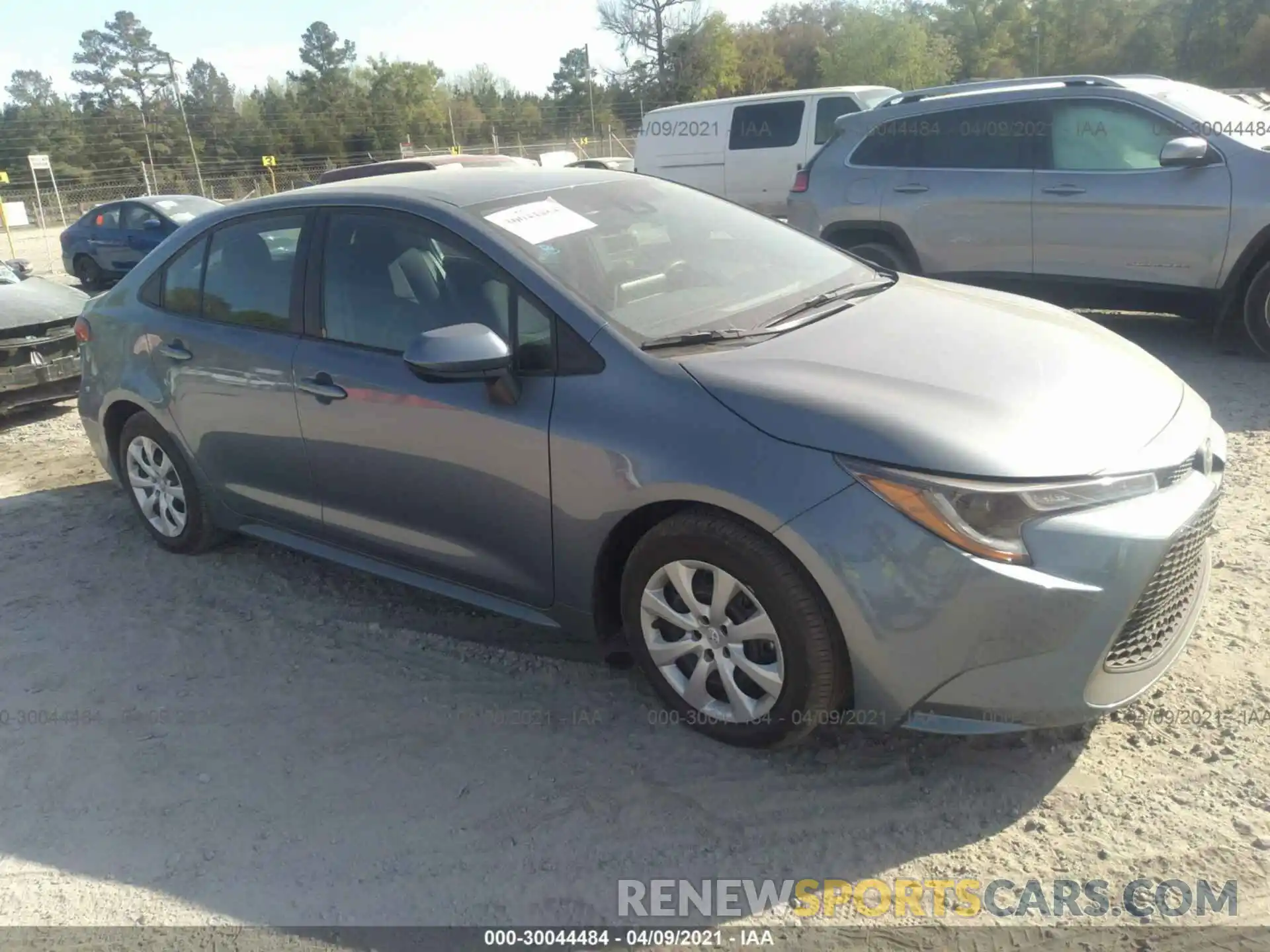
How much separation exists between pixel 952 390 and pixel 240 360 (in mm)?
2813

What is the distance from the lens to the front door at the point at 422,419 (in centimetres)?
322

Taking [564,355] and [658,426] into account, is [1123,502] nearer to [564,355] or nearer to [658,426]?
[658,426]

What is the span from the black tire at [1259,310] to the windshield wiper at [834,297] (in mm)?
3734

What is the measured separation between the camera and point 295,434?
153 inches

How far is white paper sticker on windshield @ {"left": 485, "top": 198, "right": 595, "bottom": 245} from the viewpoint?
A: 3.43 metres

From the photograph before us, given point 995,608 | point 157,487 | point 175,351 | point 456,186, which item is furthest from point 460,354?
point 157,487

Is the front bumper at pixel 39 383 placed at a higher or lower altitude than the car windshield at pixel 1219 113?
lower

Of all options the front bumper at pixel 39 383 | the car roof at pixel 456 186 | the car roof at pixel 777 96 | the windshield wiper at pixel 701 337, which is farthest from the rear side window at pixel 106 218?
the windshield wiper at pixel 701 337

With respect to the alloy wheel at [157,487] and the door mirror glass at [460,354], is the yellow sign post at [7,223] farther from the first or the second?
the door mirror glass at [460,354]

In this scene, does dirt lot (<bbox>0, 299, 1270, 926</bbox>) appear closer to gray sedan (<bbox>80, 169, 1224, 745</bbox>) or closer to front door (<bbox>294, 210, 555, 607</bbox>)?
gray sedan (<bbox>80, 169, 1224, 745</bbox>)

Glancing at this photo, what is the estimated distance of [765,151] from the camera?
44.4ft

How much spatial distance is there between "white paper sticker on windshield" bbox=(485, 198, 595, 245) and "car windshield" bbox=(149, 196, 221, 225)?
12.8 m

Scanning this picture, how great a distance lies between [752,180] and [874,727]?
11880 millimetres

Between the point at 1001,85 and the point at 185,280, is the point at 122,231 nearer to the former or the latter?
the point at 185,280
